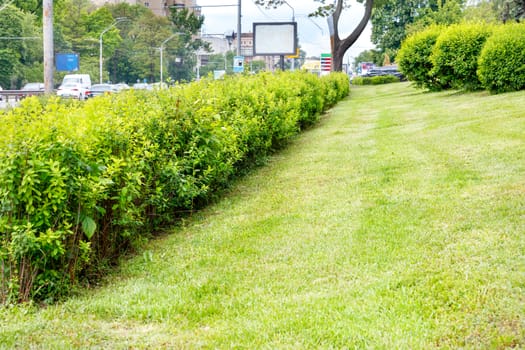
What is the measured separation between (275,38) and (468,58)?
11.4 metres

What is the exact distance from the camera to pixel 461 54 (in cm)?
2208

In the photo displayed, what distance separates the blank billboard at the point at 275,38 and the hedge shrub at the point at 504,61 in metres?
12.7

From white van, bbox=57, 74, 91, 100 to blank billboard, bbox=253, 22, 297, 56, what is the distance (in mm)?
9132

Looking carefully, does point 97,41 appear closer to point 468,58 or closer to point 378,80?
point 378,80

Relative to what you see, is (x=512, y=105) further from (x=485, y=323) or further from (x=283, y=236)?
(x=485, y=323)

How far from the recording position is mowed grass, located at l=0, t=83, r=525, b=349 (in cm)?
399

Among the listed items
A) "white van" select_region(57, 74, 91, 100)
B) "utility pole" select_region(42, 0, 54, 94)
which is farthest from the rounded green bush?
"white van" select_region(57, 74, 91, 100)

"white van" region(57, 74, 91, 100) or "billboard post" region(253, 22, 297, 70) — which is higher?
"billboard post" region(253, 22, 297, 70)

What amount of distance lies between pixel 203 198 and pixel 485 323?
15.5 ft

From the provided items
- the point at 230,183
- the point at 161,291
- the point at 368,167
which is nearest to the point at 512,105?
the point at 368,167

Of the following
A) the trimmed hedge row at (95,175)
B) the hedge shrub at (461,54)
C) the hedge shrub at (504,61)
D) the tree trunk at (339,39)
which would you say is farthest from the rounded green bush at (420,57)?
the trimmed hedge row at (95,175)

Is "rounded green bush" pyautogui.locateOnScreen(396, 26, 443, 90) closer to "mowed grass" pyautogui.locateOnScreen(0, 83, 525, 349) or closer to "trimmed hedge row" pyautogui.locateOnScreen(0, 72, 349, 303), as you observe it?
"mowed grass" pyautogui.locateOnScreen(0, 83, 525, 349)

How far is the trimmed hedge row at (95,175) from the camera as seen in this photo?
4.69 m

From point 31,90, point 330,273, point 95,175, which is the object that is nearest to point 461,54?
point 330,273
